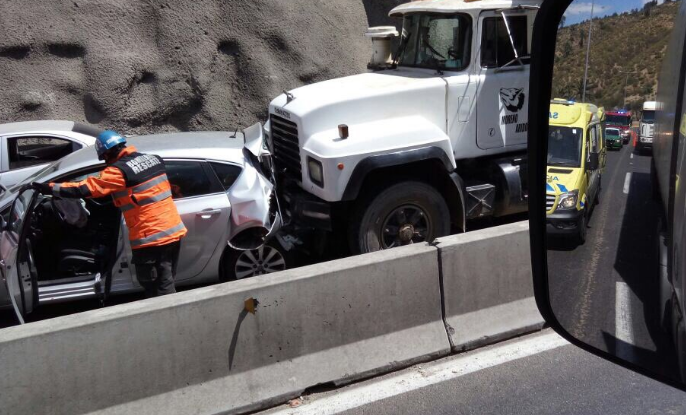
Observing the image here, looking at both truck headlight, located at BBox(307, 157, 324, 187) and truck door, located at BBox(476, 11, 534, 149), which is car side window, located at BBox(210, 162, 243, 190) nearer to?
truck headlight, located at BBox(307, 157, 324, 187)

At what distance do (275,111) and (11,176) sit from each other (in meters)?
3.77

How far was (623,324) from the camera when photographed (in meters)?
1.55

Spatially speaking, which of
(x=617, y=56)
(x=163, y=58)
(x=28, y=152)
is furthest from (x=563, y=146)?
(x=163, y=58)

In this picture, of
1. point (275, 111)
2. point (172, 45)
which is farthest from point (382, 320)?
point (172, 45)

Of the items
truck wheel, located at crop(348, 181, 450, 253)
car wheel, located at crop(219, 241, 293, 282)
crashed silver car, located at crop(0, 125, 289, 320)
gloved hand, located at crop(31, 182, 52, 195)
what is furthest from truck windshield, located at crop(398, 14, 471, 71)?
gloved hand, located at crop(31, 182, 52, 195)

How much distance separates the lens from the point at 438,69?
7.64 meters

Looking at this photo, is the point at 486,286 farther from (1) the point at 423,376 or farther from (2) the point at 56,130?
(2) the point at 56,130

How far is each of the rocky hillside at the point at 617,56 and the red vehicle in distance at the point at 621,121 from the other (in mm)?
100

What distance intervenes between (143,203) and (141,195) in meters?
0.07

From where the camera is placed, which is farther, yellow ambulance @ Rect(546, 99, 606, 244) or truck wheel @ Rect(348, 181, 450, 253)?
truck wheel @ Rect(348, 181, 450, 253)

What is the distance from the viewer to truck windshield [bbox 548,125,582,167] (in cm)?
203

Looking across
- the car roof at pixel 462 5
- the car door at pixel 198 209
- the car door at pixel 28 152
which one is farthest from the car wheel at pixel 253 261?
the car door at pixel 28 152

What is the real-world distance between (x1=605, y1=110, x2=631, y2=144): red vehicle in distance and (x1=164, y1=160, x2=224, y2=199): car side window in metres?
5.01

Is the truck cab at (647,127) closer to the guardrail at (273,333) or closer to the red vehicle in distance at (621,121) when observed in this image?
the red vehicle in distance at (621,121)
